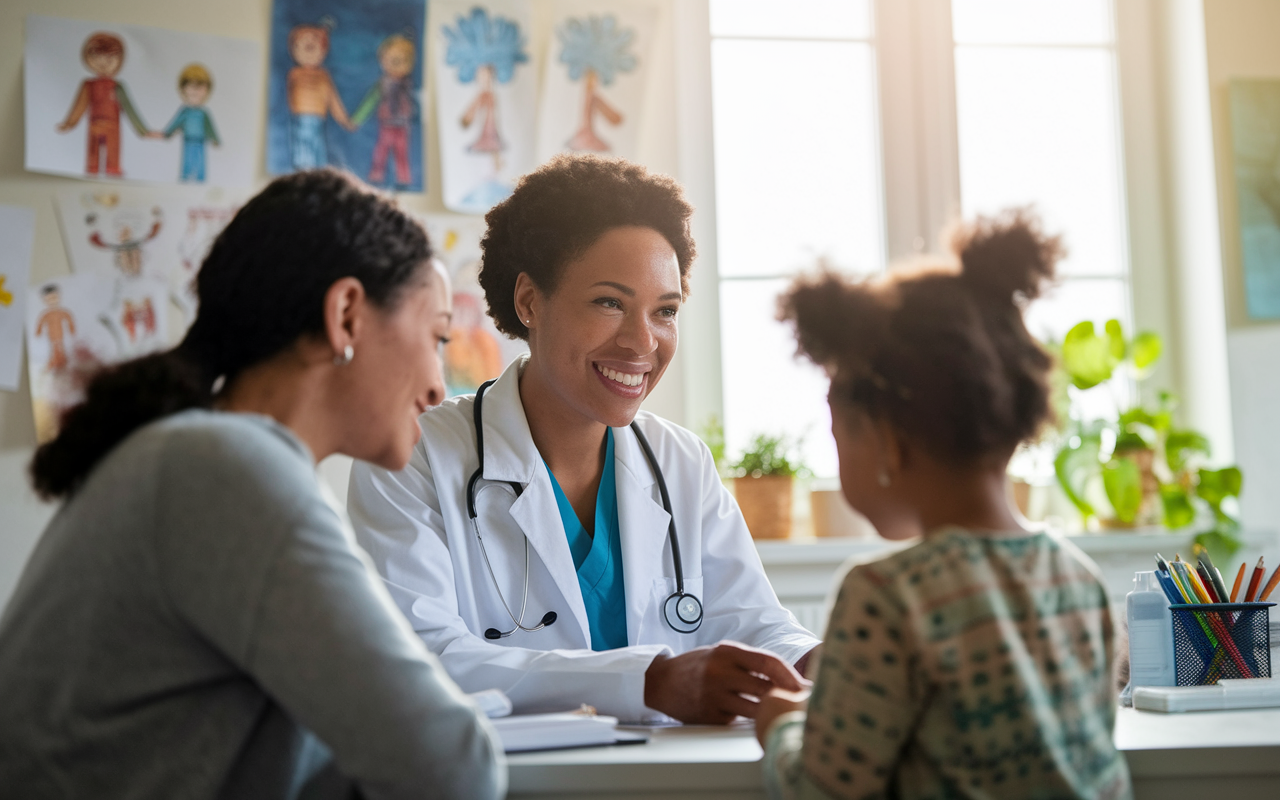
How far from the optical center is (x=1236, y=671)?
52.1 inches

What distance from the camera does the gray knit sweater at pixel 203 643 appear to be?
79 cm

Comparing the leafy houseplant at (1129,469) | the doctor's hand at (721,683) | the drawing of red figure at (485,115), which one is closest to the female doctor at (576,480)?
the doctor's hand at (721,683)

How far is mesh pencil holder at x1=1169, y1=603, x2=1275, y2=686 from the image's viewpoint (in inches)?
52.0

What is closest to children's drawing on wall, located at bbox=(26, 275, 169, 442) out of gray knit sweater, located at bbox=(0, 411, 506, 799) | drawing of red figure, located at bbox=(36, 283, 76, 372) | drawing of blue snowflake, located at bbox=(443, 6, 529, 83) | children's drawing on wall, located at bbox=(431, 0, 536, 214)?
drawing of red figure, located at bbox=(36, 283, 76, 372)

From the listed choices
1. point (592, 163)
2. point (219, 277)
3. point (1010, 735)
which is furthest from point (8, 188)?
point (1010, 735)

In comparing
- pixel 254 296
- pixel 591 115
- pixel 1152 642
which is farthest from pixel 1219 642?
pixel 591 115

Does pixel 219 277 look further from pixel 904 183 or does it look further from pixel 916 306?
pixel 904 183

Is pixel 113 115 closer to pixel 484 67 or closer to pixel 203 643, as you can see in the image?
pixel 484 67

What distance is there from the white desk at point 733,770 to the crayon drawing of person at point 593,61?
188 cm

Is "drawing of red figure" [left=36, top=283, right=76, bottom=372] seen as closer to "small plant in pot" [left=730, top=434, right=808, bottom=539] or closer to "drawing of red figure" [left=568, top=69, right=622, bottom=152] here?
"drawing of red figure" [left=568, top=69, right=622, bottom=152]

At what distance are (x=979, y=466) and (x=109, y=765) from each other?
705 millimetres

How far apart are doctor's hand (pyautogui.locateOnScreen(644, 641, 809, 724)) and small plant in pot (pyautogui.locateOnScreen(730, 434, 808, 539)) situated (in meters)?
1.39

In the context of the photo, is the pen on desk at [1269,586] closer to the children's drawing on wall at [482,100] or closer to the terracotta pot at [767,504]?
the terracotta pot at [767,504]

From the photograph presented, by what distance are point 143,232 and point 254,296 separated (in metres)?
1.68
